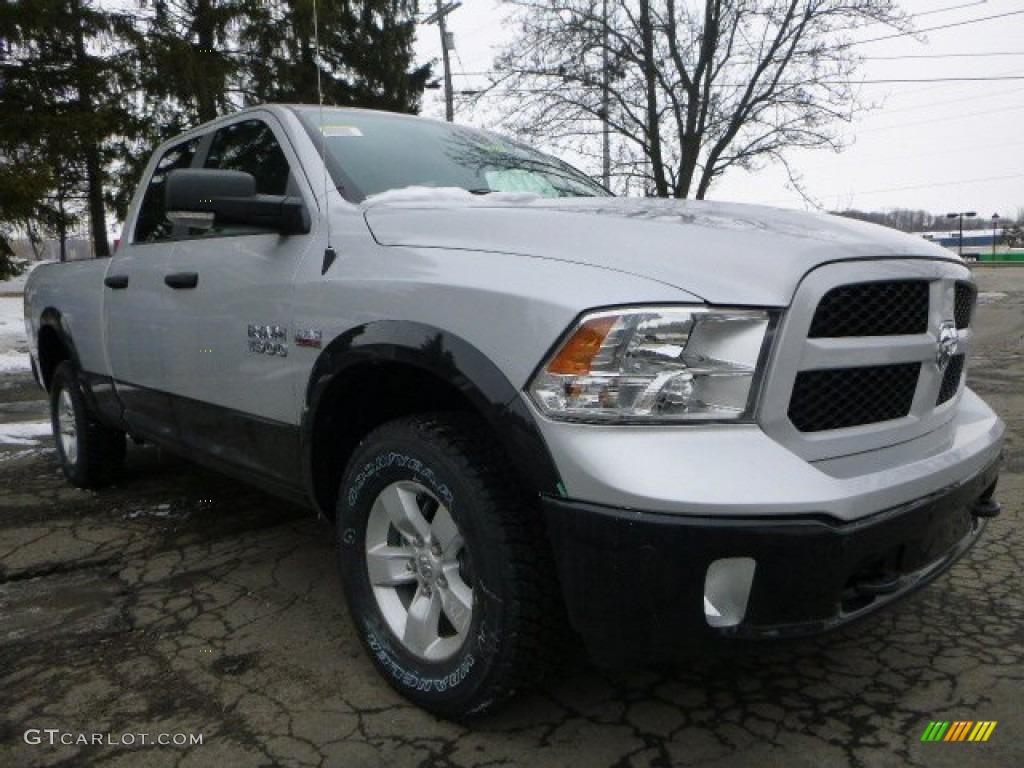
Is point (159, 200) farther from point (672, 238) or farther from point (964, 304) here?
point (964, 304)

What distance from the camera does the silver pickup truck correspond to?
1700 mm

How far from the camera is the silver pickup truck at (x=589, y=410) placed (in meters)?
1.70

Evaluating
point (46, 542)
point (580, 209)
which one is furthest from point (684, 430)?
point (46, 542)

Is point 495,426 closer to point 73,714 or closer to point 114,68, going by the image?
point 73,714

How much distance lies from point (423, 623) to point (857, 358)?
1327 millimetres

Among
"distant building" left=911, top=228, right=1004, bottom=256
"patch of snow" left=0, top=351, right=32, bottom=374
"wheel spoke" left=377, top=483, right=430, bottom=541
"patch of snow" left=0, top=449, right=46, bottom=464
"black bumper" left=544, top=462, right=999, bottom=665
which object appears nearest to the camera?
"black bumper" left=544, top=462, right=999, bottom=665

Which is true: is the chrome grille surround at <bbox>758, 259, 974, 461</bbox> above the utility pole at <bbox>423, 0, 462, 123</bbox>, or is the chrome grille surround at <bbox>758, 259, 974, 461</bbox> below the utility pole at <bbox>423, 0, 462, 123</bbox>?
below

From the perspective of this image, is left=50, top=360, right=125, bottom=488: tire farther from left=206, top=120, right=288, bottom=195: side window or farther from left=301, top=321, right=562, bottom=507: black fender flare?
left=301, top=321, right=562, bottom=507: black fender flare

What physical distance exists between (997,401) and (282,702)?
634 cm

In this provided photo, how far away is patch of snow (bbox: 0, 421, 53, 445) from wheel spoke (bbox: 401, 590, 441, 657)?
492 cm

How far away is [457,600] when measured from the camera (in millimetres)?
2111

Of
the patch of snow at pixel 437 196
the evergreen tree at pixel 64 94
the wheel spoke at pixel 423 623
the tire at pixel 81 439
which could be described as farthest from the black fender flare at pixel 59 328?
the evergreen tree at pixel 64 94

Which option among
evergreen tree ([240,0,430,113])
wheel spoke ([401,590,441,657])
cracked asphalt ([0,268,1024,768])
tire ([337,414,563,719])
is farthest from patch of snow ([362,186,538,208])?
evergreen tree ([240,0,430,113])

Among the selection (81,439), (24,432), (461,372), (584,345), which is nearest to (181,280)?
(461,372)
